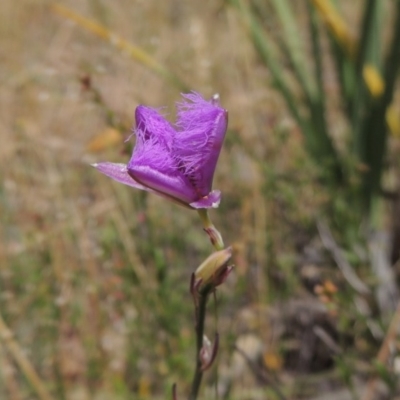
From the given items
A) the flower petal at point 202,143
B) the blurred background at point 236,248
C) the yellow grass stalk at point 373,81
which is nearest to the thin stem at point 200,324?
the flower petal at point 202,143

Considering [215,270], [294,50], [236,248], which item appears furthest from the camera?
[294,50]

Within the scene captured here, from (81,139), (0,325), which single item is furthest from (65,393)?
(81,139)

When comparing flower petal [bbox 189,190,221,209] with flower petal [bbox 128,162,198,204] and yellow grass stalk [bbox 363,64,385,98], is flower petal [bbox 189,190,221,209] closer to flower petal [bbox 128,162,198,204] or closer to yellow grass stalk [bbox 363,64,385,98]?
flower petal [bbox 128,162,198,204]

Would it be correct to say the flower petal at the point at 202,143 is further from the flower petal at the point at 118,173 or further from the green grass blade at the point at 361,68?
the green grass blade at the point at 361,68

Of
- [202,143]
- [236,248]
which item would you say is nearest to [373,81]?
[236,248]

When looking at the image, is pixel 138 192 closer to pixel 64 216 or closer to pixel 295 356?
pixel 64 216

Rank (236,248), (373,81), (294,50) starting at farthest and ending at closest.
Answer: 1. (294,50)
2. (373,81)
3. (236,248)

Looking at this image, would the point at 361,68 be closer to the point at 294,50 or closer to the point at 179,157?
the point at 294,50

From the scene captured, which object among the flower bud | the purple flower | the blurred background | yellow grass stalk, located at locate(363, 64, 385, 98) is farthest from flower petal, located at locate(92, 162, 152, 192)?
yellow grass stalk, located at locate(363, 64, 385, 98)
